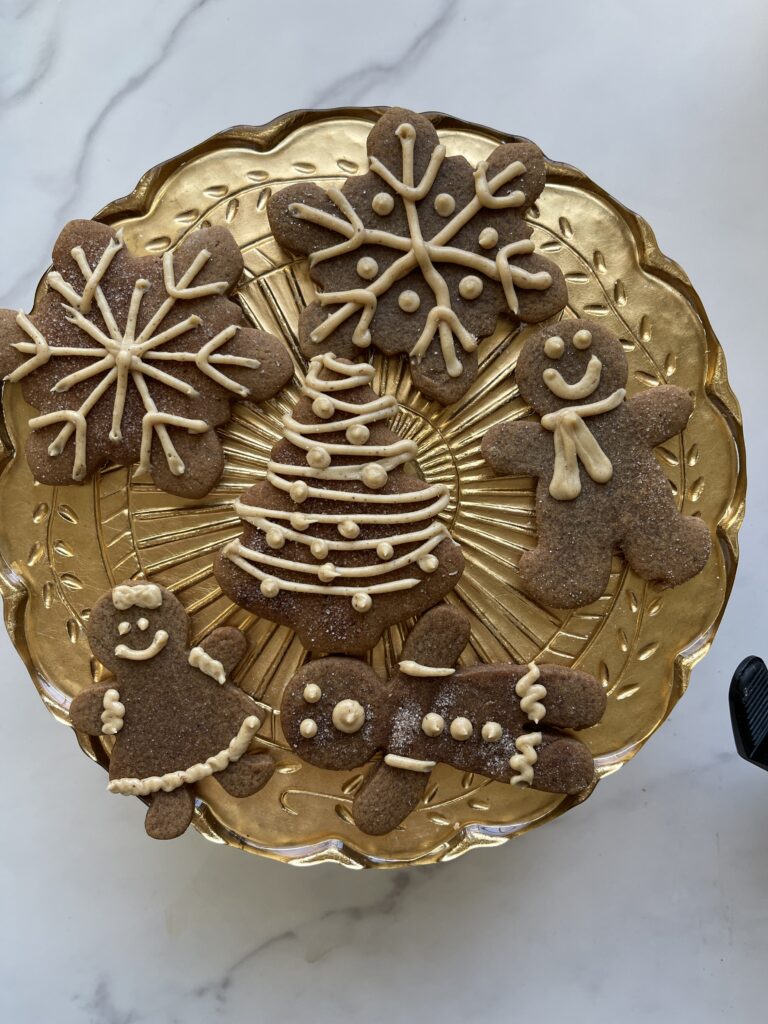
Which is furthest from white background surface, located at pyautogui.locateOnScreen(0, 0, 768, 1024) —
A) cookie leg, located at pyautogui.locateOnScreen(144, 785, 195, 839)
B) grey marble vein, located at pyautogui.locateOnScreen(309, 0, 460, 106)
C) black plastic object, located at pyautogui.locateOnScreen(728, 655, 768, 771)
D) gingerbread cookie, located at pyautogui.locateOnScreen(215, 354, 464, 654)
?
gingerbread cookie, located at pyautogui.locateOnScreen(215, 354, 464, 654)

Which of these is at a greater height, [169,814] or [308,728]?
[308,728]

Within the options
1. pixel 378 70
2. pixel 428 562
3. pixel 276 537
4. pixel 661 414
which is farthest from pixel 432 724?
pixel 378 70

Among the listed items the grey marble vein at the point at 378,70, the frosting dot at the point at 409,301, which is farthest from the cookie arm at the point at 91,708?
the grey marble vein at the point at 378,70

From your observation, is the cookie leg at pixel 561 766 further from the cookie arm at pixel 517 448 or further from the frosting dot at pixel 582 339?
the frosting dot at pixel 582 339

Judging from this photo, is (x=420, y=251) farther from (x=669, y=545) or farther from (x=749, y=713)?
(x=749, y=713)

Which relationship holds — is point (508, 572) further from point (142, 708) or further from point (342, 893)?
point (342, 893)

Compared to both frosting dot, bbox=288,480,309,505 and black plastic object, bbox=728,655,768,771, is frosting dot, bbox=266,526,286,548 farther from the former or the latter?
black plastic object, bbox=728,655,768,771

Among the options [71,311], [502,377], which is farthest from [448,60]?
[71,311]
